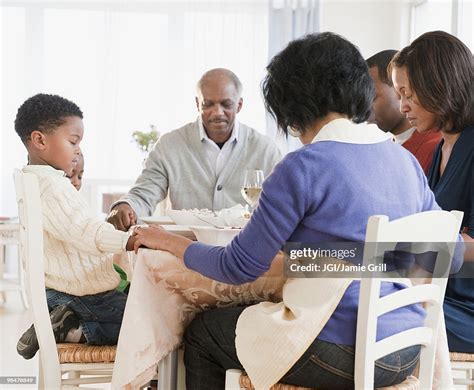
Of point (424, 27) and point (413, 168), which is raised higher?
point (424, 27)

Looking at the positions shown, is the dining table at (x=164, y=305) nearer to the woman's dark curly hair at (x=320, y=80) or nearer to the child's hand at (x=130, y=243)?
the child's hand at (x=130, y=243)

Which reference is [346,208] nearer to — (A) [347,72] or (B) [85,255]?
(A) [347,72]

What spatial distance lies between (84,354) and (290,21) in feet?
18.3

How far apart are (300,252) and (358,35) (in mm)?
5834

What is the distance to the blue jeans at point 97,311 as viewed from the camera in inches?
86.6

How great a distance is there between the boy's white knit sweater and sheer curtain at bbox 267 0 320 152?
16.4ft

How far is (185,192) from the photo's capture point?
11.7 feet

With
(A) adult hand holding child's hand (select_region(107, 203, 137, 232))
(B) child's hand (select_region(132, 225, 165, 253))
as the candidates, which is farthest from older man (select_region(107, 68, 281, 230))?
(B) child's hand (select_region(132, 225, 165, 253))

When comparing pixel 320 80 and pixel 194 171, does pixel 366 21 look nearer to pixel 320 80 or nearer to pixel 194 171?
pixel 194 171

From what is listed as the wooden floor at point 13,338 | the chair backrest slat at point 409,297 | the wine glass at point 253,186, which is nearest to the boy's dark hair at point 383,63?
the wine glass at point 253,186

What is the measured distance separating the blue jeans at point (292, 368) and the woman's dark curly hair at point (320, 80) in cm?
47

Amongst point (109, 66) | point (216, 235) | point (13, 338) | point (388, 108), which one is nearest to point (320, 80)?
point (216, 235)

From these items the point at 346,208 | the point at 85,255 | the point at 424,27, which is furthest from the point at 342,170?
the point at 424,27

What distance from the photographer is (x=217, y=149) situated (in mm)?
3619
